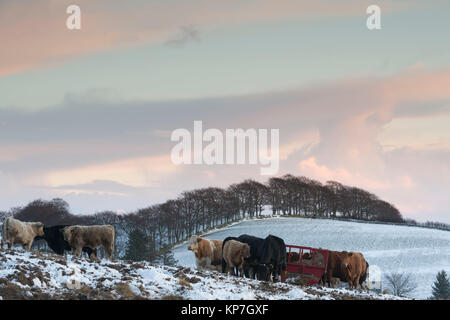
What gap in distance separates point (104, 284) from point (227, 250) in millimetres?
12877

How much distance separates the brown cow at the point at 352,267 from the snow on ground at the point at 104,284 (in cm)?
1071

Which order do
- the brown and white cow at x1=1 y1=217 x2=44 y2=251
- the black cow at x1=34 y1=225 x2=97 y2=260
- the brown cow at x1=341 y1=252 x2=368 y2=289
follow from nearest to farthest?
the brown and white cow at x1=1 y1=217 x2=44 y2=251 → the brown cow at x1=341 y1=252 x2=368 y2=289 → the black cow at x1=34 y1=225 x2=97 y2=260

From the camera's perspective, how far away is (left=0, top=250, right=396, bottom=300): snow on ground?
15.5 meters

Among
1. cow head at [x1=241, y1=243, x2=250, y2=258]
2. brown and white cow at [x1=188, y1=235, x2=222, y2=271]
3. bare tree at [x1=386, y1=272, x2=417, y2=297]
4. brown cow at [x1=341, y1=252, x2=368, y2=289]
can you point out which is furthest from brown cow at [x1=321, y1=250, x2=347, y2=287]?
bare tree at [x1=386, y1=272, x2=417, y2=297]

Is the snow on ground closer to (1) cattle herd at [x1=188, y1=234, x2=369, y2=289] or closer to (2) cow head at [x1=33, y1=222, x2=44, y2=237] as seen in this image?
(1) cattle herd at [x1=188, y1=234, x2=369, y2=289]

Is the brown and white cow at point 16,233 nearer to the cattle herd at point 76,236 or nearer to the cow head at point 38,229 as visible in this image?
the cattle herd at point 76,236

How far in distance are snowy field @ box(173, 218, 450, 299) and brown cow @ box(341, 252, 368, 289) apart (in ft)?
93.1

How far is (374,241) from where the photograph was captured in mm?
89188

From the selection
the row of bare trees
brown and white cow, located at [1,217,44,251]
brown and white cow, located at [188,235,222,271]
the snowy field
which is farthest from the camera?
the row of bare trees

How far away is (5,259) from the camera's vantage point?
59.8ft

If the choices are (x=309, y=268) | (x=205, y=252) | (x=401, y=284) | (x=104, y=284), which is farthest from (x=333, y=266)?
(x=401, y=284)

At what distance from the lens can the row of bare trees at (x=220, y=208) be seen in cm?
11338
